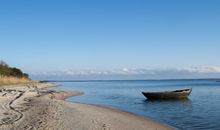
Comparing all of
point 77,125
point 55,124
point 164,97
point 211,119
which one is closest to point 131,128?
point 77,125

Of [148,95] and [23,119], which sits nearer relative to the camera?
[23,119]

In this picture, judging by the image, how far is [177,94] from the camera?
48500mm

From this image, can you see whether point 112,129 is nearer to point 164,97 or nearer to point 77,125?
point 77,125

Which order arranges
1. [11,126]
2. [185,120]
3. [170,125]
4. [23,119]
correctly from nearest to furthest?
[11,126]
[23,119]
[170,125]
[185,120]

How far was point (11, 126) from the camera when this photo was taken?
1722 centimetres

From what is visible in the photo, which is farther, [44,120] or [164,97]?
[164,97]

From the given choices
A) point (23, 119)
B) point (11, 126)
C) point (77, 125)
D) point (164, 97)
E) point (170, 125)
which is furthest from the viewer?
point (164, 97)

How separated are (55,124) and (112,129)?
297 cm

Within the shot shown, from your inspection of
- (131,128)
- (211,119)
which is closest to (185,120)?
(211,119)

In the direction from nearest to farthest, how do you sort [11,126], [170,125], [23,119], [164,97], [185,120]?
1. [11,126]
2. [23,119]
3. [170,125]
4. [185,120]
5. [164,97]

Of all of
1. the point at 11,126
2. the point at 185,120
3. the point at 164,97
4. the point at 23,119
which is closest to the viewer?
the point at 11,126

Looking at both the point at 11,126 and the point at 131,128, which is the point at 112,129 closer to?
the point at 131,128

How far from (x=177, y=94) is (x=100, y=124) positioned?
3102 cm

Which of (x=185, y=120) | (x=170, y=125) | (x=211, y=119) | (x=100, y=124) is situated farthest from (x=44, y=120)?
(x=211, y=119)
